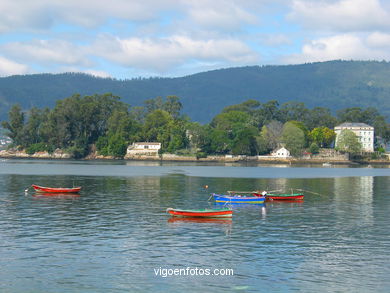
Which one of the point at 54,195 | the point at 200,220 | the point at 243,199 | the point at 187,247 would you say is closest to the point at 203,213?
the point at 200,220

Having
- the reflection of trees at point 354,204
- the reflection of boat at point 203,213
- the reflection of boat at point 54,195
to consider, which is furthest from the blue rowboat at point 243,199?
the reflection of boat at point 54,195

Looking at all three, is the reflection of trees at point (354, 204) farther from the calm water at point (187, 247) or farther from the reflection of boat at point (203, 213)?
the reflection of boat at point (203, 213)

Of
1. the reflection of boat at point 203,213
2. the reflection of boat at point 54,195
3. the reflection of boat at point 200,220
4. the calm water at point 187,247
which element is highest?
the reflection of boat at point 203,213

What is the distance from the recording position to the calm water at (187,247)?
3719cm

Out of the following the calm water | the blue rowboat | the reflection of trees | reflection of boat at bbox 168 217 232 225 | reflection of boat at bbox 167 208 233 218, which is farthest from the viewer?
the blue rowboat

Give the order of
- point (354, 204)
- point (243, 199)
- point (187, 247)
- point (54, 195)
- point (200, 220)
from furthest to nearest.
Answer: point (54, 195)
point (354, 204)
point (243, 199)
point (200, 220)
point (187, 247)

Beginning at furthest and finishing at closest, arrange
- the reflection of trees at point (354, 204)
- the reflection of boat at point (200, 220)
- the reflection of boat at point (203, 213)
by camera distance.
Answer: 1. the reflection of trees at point (354, 204)
2. the reflection of boat at point (203, 213)
3. the reflection of boat at point (200, 220)

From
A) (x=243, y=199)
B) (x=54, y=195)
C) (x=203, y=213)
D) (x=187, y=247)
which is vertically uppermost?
(x=243, y=199)

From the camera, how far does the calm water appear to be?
122 ft

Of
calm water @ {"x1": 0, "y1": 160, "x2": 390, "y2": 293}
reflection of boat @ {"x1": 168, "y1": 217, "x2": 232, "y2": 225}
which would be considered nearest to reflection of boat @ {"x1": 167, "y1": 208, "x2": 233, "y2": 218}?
reflection of boat @ {"x1": 168, "y1": 217, "x2": 232, "y2": 225}

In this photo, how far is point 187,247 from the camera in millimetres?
47188

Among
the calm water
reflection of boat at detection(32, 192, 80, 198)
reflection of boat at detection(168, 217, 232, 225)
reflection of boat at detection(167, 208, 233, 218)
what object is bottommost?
the calm water

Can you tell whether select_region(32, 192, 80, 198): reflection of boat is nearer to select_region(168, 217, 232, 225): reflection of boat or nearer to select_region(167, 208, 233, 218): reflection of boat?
select_region(167, 208, 233, 218): reflection of boat

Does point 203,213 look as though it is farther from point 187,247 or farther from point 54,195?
point 54,195
